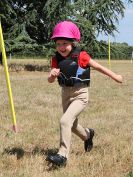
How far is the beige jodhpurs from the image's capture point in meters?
5.72

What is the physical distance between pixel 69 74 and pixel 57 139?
1922 millimetres

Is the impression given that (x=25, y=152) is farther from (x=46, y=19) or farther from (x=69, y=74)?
(x=46, y=19)

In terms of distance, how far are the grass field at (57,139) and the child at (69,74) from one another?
37 centimetres

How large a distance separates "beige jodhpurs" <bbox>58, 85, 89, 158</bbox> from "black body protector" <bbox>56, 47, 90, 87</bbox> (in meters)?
0.09

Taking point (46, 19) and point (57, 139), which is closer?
point (57, 139)

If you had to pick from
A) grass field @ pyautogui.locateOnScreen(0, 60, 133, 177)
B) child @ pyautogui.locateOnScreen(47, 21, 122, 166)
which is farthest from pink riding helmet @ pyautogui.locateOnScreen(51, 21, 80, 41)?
grass field @ pyautogui.locateOnScreen(0, 60, 133, 177)

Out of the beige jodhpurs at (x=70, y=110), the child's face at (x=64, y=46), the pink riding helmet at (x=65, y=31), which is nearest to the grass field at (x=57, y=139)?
the beige jodhpurs at (x=70, y=110)

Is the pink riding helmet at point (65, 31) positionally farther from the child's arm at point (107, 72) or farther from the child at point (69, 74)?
the child's arm at point (107, 72)

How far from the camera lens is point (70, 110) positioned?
586 centimetres

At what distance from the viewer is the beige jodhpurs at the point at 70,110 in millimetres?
5719

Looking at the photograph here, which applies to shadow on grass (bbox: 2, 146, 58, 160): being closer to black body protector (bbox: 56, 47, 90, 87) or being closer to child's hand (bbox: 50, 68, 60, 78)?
black body protector (bbox: 56, 47, 90, 87)

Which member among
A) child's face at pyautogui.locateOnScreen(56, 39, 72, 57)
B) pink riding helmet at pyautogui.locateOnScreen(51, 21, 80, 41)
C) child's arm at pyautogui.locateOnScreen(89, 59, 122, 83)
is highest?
pink riding helmet at pyautogui.locateOnScreen(51, 21, 80, 41)

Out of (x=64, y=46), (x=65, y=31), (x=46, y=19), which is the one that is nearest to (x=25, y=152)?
(x=64, y=46)

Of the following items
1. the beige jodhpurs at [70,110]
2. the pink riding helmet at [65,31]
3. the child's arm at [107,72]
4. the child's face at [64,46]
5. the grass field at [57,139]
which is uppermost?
the pink riding helmet at [65,31]
